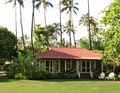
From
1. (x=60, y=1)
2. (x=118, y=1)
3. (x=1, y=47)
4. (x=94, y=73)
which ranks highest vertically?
(x=60, y=1)

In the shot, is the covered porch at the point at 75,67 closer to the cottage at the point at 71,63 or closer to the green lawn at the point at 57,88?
the cottage at the point at 71,63

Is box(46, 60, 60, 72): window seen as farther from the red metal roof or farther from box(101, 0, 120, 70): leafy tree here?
box(101, 0, 120, 70): leafy tree

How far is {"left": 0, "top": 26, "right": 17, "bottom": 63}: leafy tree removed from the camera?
166ft

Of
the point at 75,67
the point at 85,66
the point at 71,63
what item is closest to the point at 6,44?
the point at 71,63

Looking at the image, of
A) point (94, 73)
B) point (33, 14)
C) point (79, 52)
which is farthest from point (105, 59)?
point (33, 14)

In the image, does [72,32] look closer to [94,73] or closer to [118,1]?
[94,73]

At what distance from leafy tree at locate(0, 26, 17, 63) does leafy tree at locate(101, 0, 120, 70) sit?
1747 centimetres

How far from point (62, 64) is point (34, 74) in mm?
6635

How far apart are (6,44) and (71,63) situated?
12108 millimetres

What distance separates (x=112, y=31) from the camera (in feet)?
122

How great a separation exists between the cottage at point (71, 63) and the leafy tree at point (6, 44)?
899 cm

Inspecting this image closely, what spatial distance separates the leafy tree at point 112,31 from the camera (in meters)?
36.6

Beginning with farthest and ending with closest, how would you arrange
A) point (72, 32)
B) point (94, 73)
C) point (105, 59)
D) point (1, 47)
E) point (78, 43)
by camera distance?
point (78, 43)
point (72, 32)
point (1, 47)
point (94, 73)
point (105, 59)

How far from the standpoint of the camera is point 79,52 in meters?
46.2
